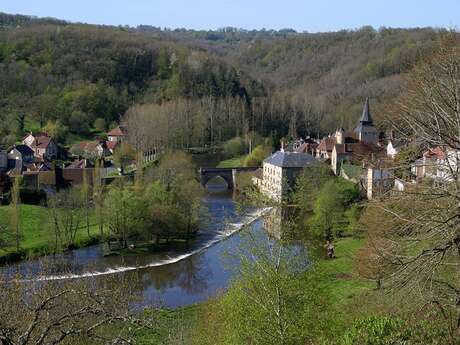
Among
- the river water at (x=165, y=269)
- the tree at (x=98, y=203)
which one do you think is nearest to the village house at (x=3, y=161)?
the tree at (x=98, y=203)

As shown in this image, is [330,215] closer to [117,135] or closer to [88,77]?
[117,135]

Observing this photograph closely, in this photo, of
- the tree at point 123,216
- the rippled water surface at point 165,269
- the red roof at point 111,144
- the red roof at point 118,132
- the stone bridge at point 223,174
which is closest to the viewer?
the rippled water surface at point 165,269

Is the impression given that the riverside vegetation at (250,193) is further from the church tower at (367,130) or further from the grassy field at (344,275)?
the church tower at (367,130)

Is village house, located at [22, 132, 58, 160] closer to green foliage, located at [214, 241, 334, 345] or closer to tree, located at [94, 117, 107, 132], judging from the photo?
tree, located at [94, 117, 107, 132]

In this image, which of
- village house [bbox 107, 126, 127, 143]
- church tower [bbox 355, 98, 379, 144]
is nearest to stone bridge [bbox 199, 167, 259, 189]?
church tower [bbox 355, 98, 379, 144]

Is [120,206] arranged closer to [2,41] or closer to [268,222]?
[268,222]

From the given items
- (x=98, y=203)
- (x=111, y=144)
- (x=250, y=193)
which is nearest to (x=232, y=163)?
(x=111, y=144)
